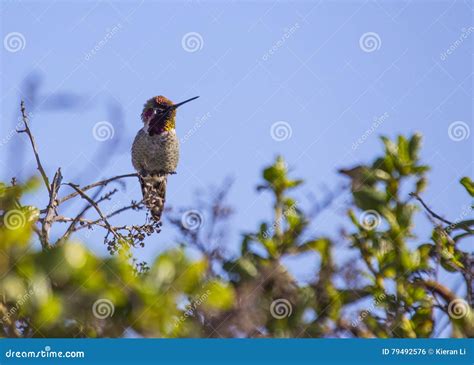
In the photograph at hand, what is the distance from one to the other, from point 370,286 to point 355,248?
20cm

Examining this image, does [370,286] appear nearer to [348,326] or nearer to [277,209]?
[348,326]

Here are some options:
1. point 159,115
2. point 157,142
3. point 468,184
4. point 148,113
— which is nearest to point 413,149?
point 468,184

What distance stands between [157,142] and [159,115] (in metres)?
0.32

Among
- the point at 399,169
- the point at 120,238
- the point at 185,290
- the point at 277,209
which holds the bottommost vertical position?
the point at 120,238

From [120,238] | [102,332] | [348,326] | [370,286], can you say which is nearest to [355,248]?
[370,286]

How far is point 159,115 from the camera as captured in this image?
7.85m

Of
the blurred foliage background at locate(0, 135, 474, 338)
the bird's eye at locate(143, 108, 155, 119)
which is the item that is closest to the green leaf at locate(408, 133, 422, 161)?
the blurred foliage background at locate(0, 135, 474, 338)

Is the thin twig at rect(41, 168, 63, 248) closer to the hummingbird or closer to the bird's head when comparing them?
the hummingbird

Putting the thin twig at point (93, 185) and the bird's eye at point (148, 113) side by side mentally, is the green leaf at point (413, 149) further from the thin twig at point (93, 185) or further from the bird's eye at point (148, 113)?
the bird's eye at point (148, 113)

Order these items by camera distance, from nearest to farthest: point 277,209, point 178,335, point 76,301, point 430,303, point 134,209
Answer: point 76,301
point 178,335
point 430,303
point 277,209
point 134,209

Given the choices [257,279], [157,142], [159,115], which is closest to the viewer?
[257,279]

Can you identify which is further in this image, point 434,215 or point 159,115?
point 159,115

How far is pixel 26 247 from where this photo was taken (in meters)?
2.25

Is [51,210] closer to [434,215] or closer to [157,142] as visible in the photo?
[434,215]
